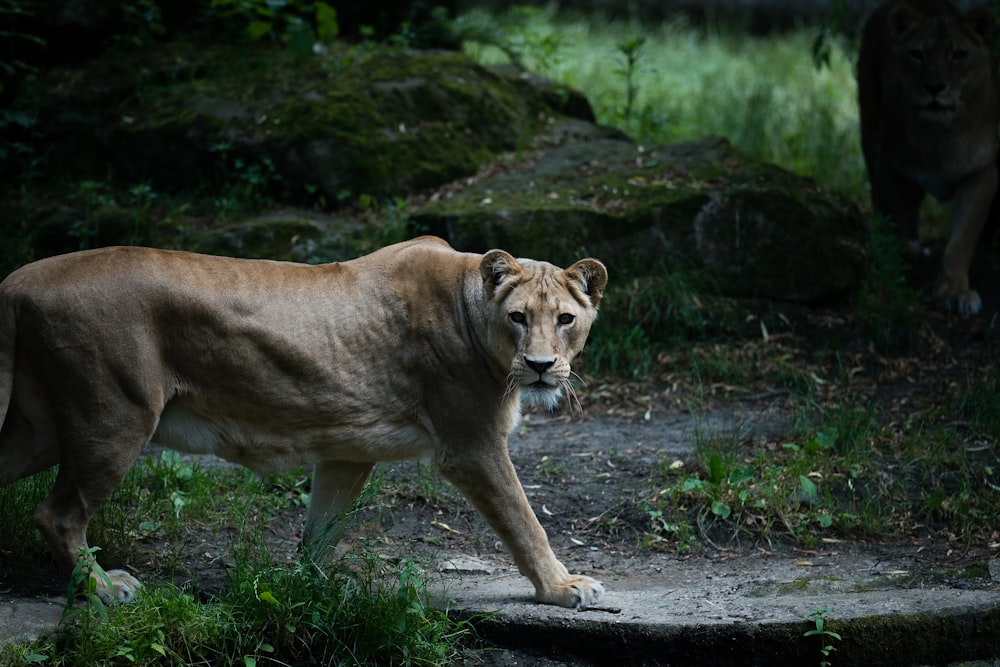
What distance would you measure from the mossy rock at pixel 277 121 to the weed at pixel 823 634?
5.06 m

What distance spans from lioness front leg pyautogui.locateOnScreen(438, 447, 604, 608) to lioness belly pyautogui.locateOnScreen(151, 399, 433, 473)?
9.2 inches

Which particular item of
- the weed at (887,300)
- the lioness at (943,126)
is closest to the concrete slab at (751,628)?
Answer: the weed at (887,300)

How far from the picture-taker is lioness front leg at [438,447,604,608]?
15.9 ft

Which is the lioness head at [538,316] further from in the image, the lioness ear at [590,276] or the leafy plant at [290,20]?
the leafy plant at [290,20]

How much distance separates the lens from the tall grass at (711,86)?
36.3 ft

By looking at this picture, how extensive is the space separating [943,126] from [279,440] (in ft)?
19.4

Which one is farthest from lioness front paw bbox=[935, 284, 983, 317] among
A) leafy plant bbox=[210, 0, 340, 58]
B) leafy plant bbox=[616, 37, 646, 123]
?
leafy plant bbox=[210, 0, 340, 58]

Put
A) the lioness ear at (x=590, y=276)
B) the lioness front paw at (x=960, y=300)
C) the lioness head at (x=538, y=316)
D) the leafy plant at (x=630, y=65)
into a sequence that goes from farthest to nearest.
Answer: the leafy plant at (x=630, y=65) < the lioness front paw at (x=960, y=300) < the lioness ear at (x=590, y=276) < the lioness head at (x=538, y=316)

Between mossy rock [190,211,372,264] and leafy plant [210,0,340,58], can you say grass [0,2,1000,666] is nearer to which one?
mossy rock [190,211,372,264]

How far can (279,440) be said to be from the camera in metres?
4.87

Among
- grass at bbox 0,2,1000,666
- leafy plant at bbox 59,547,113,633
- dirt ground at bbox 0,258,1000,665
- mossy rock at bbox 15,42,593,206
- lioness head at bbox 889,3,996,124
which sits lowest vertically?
dirt ground at bbox 0,258,1000,665

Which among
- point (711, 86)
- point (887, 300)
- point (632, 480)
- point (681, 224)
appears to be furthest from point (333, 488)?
point (711, 86)

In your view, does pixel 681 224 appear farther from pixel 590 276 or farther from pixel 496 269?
pixel 496 269

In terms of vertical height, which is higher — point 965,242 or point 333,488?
point 965,242
